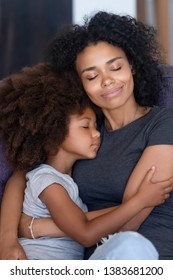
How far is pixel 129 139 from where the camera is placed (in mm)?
1740

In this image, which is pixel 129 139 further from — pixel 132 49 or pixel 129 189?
pixel 132 49

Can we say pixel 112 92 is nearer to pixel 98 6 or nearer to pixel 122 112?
pixel 122 112

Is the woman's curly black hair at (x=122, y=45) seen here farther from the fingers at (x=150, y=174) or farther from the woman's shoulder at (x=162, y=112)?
the fingers at (x=150, y=174)

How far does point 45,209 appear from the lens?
5.69ft

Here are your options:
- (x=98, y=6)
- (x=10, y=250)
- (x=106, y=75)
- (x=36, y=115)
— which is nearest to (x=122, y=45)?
(x=106, y=75)

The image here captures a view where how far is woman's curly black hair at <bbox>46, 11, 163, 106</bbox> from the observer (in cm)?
180

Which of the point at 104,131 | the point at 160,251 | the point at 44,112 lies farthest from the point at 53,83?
the point at 160,251

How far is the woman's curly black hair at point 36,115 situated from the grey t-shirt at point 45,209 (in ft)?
0.19

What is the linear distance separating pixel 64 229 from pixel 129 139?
0.33m

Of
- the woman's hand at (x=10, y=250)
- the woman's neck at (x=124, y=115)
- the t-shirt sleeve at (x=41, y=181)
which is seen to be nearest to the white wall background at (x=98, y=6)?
the woman's neck at (x=124, y=115)

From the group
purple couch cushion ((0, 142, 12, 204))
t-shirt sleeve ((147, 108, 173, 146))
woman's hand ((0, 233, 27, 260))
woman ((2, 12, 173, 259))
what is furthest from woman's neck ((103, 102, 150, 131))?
woman's hand ((0, 233, 27, 260))

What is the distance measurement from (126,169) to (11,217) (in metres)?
0.37

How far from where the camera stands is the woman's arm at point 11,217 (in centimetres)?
166
